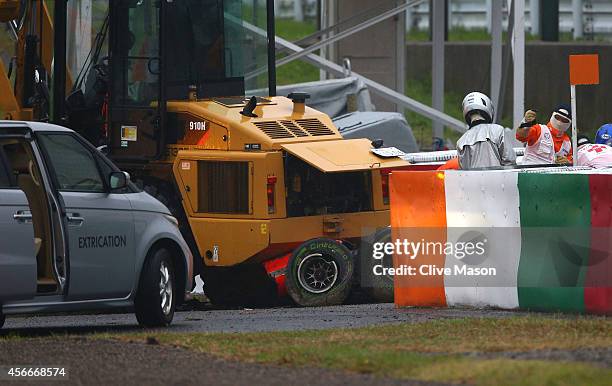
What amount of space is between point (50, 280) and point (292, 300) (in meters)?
4.16

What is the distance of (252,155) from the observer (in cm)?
1577

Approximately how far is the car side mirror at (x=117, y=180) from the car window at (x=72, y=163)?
0.26 ft

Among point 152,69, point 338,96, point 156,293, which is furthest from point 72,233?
point 338,96

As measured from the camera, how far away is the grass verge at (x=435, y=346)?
31.0 feet

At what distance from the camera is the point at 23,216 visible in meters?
11.8

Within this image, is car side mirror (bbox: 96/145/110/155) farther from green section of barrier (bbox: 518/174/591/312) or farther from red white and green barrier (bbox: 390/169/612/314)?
green section of barrier (bbox: 518/174/591/312)

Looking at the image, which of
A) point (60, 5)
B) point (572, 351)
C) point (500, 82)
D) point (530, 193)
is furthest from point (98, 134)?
point (500, 82)

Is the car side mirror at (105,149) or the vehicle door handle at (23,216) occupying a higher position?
the car side mirror at (105,149)

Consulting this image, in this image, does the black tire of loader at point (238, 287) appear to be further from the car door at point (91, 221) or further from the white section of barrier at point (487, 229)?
the car door at point (91, 221)

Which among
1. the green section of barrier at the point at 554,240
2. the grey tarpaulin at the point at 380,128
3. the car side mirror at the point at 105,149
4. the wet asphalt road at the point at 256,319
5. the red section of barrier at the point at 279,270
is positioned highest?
the grey tarpaulin at the point at 380,128

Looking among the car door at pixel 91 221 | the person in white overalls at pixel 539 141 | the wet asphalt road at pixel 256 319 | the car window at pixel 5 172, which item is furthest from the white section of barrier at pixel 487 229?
the car window at pixel 5 172

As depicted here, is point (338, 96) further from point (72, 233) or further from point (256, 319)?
point (72, 233)

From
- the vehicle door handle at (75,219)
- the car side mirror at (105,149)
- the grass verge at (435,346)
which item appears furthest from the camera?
the car side mirror at (105,149)

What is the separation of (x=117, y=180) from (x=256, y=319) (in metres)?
1.94
